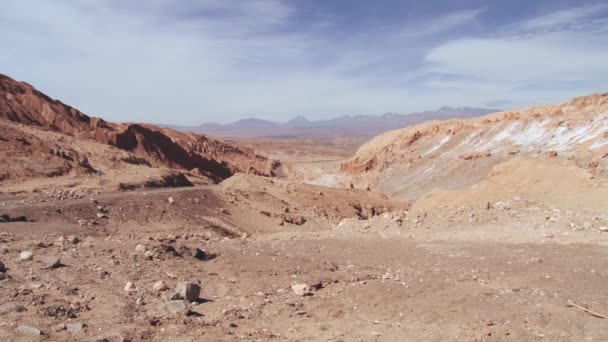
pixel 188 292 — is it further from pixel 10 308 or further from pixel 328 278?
pixel 328 278

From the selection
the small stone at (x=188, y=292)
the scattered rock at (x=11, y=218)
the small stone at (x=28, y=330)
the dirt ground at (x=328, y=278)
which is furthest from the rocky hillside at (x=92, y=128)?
the small stone at (x=28, y=330)

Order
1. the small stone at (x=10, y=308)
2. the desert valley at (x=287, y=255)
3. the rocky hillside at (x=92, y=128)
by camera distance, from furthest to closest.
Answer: the rocky hillside at (x=92, y=128) → the desert valley at (x=287, y=255) → the small stone at (x=10, y=308)

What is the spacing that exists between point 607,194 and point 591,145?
1085 cm

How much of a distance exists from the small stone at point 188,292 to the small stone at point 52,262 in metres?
2.44

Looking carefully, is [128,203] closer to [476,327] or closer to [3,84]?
[476,327]

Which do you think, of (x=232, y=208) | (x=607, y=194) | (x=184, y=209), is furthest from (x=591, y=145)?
(x=184, y=209)

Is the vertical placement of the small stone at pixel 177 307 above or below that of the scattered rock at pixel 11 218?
below

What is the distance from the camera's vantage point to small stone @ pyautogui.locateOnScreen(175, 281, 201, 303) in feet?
24.5

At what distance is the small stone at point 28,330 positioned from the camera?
5713 millimetres

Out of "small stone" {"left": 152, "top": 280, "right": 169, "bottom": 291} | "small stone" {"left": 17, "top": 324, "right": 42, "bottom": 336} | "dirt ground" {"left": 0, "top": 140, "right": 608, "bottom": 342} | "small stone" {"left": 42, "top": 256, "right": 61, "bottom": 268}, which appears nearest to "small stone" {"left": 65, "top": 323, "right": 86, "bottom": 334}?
"dirt ground" {"left": 0, "top": 140, "right": 608, "bottom": 342}

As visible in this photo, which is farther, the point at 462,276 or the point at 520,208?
the point at 520,208

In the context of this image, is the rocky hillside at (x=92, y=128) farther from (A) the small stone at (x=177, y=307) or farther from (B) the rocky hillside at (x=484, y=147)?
(A) the small stone at (x=177, y=307)

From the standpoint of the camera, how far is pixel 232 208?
20797 mm

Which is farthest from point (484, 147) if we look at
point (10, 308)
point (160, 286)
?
point (10, 308)
